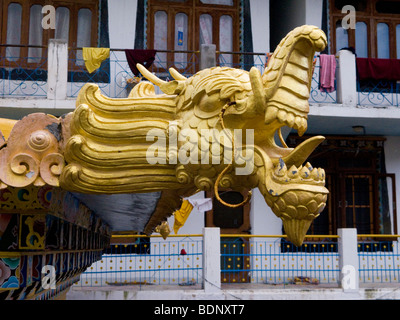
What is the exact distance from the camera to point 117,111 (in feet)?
5.71

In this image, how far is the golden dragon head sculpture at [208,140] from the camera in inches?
60.7

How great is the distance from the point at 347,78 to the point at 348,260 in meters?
2.87

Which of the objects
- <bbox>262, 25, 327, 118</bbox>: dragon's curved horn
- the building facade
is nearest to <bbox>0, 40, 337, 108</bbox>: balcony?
the building facade

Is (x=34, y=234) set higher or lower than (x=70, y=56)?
lower

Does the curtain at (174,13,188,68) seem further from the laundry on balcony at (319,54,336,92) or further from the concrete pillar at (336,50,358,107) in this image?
the concrete pillar at (336,50,358,107)

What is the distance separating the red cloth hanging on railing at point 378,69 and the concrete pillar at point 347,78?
371 millimetres

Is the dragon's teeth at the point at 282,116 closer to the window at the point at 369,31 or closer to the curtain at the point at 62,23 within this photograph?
the curtain at the point at 62,23

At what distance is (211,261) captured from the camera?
7.71 metres

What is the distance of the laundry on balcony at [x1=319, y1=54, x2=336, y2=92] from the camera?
343 inches

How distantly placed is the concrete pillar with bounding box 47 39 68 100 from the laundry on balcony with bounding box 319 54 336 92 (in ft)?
13.1

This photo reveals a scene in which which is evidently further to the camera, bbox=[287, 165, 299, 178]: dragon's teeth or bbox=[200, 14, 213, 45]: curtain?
bbox=[200, 14, 213, 45]: curtain
